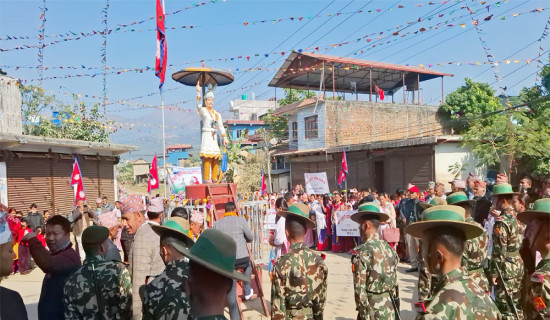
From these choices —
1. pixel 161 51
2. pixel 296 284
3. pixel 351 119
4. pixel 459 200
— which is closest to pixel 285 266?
pixel 296 284

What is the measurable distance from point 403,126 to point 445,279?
26.4 meters

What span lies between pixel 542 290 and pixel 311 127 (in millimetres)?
24229

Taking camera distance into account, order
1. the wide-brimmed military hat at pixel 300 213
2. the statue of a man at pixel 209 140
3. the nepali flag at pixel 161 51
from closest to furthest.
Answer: the wide-brimmed military hat at pixel 300 213, the nepali flag at pixel 161 51, the statue of a man at pixel 209 140

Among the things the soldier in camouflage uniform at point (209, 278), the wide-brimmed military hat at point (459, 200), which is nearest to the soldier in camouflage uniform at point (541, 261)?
the wide-brimmed military hat at point (459, 200)

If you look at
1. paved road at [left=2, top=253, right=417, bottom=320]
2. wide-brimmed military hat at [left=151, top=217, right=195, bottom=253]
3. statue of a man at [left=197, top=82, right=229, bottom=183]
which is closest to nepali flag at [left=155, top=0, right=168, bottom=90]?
statue of a man at [left=197, top=82, right=229, bottom=183]

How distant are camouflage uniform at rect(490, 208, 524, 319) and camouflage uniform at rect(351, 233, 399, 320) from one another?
1961mm

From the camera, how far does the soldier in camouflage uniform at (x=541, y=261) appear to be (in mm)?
2855

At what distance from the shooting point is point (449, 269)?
92.7 inches

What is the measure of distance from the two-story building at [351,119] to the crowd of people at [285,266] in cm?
1614

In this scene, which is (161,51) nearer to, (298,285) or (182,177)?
(298,285)

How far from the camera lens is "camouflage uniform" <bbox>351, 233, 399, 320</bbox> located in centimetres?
416

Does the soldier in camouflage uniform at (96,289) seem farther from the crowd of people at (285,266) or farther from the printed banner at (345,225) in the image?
the printed banner at (345,225)

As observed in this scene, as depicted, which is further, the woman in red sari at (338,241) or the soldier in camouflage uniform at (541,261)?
the woman in red sari at (338,241)

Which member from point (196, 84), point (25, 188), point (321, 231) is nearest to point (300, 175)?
point (321, 231)
